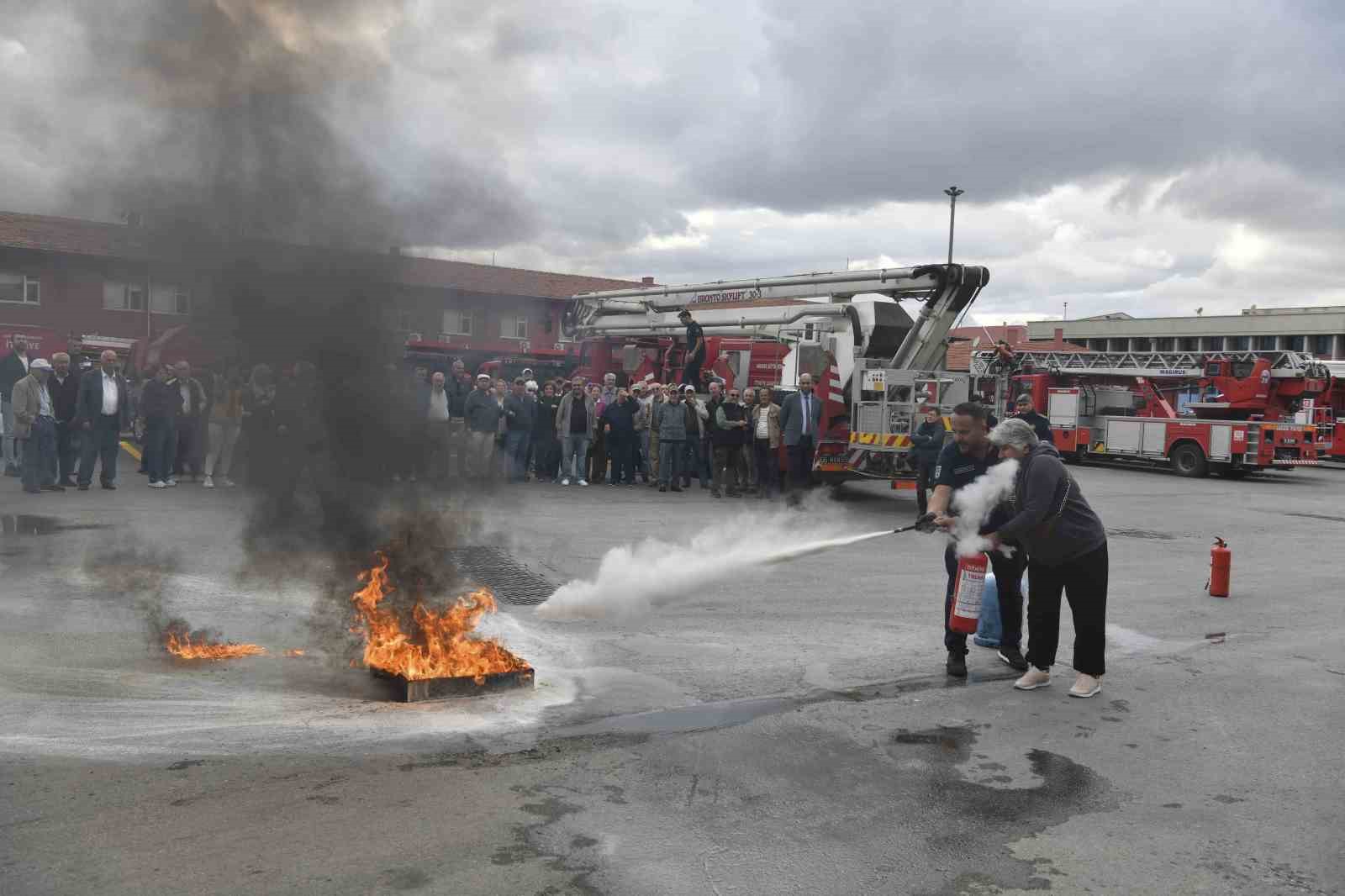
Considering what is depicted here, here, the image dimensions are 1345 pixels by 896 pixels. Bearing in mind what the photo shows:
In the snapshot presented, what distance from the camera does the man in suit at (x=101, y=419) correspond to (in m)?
13.7

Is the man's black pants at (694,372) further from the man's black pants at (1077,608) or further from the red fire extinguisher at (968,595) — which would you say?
the man's black pants at (1077,608)

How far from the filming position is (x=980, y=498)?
265 inches

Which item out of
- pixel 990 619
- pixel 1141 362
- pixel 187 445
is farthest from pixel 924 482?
pixel 1141 362

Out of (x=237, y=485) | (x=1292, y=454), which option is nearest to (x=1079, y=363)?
(x=1292, y=454)

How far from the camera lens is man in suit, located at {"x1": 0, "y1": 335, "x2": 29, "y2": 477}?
14500 millimetres

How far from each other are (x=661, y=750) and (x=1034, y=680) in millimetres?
2630

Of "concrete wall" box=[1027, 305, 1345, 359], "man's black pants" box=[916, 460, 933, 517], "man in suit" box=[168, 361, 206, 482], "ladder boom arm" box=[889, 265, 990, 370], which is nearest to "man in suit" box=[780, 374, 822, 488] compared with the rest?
"ladder boom arm" box=[889, 265, 990, 370]

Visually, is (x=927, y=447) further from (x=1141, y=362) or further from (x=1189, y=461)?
(x=1141, y=362)

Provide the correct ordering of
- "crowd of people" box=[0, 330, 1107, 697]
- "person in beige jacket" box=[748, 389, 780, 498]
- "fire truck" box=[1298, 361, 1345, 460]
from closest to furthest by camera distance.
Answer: "crowd of people" box=[0, 330, 1107, 697] < "person in beige jacket" box=[748, 389, 780, 498] < "fire truck" box=[1298, 361, 1345, 460]

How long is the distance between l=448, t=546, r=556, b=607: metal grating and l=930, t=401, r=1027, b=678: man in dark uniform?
129 inches

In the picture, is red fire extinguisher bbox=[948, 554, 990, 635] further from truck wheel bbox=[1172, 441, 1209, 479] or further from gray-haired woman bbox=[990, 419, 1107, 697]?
truck wheel bbox=[1172, 441, 1209, 479]

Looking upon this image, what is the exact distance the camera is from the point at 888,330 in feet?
54.7

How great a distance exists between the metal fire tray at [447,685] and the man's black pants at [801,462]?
9907mm

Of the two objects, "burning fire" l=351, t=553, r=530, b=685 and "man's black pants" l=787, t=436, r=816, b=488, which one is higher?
"man's black pants" l=787, t=436, r=816, b=488
